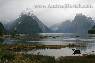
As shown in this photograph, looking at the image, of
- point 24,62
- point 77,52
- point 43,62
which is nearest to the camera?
point 24,62

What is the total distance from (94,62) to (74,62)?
282 centimetres

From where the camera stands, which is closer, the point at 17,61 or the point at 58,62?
the point at 17,61

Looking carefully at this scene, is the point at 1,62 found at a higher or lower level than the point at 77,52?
higher

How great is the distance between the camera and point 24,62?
82.7 feet

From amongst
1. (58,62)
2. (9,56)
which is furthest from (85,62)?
(9,56)

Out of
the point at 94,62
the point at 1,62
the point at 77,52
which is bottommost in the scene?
the point at 77,52

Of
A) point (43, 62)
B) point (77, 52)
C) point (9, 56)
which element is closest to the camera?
point (43, 62)

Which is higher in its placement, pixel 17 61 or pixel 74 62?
pixel 17 61

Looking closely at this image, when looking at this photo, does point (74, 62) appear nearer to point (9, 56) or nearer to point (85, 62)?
point (85, 62)

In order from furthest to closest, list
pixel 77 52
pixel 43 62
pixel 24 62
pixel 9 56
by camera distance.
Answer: pixel 77 52 → pixel 9 56 → pixel 43 62 → pixel 24 62

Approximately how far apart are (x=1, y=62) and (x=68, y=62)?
1147 cm

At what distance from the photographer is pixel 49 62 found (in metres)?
32.3

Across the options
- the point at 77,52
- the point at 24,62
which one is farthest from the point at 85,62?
the point at 77,52

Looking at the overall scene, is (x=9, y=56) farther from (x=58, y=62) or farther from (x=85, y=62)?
(x=85, y=62)
